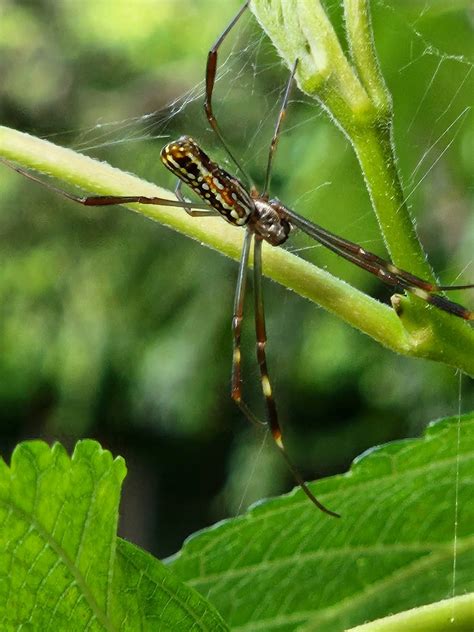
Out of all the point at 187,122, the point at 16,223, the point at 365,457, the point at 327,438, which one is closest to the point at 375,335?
the point at 365,457

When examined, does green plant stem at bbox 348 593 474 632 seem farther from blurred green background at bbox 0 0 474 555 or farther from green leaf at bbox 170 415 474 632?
blurred green background at bbox 0 0 474 555

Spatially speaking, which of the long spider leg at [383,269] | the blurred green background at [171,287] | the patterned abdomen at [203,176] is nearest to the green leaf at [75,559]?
the long spider leg at [383,269]

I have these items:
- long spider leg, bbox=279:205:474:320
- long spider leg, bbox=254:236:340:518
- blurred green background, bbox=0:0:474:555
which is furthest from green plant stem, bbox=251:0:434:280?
blurred green background, bbox=0:0:474:555

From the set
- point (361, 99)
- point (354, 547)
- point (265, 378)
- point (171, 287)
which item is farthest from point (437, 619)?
point (171, 287)

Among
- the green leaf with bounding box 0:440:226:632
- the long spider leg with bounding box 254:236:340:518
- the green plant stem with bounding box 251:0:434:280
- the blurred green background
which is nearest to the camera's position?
the green leaf with bounding box 0:440:226:632

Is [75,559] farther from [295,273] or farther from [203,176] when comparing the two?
[203,176]
